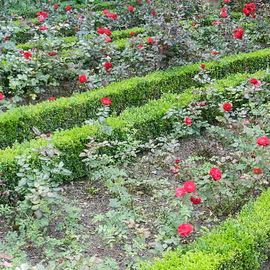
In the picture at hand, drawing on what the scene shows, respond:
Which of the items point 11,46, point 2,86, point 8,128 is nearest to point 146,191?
→ point 8,128

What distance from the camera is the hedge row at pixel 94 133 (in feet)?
15.8

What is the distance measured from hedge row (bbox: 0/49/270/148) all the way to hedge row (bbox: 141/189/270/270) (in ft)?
8.25

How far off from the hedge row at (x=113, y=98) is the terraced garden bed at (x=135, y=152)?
0.05 feet

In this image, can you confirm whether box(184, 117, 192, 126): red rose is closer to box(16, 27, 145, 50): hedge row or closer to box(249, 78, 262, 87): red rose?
box(249, 78, 262, 87): red rose

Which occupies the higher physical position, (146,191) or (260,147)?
(260,147)

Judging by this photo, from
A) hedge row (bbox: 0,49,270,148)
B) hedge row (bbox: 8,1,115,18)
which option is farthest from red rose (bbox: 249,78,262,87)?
hedge row (bbox: 8,1,115,18)

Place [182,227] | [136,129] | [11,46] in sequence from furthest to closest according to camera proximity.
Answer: [11,46], [136,129], [182,227]

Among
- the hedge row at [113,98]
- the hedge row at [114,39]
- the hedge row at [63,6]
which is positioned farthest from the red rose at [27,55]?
the hedge row at [63,6]

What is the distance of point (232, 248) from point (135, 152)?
1.98 meters

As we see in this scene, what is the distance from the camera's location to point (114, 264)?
371 centimetres

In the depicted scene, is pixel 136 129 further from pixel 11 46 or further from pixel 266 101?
pixel 11 46

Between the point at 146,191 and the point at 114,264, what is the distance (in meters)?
1.21

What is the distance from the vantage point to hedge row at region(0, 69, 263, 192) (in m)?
4.80

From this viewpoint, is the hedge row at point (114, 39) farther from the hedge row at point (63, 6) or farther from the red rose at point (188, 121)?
the red rose at point (188, 121)
